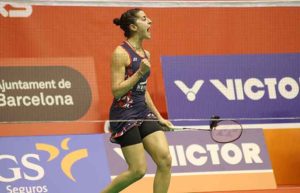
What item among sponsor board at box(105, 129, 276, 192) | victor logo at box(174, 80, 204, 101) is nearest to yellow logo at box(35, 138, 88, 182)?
sponsor board at box(105, 129, 276, 192)

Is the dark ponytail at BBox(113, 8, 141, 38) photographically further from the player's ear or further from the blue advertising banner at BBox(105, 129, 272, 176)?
the blue advertising banner at BBox(105, 129, 272, 176)

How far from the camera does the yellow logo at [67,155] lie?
710 centimetres

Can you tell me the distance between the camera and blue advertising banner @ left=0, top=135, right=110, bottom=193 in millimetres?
7008

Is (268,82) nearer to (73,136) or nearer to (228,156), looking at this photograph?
(228,156)

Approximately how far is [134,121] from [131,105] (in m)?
0.15

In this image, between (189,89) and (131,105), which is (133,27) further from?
(189,89)

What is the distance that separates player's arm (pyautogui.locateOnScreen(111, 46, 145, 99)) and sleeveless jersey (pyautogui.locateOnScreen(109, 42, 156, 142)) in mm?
57

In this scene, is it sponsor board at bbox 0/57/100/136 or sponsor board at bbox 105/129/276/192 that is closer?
sponsor board at bbox 0/57/100/136

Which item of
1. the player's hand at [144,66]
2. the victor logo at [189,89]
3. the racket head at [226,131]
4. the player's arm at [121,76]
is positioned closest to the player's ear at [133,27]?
the player's arm at [121,76]

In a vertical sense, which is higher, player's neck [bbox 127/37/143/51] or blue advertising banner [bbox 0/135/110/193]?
player's neck [bbox 127/37/143/51]

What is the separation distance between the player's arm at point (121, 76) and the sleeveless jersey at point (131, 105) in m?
0.06

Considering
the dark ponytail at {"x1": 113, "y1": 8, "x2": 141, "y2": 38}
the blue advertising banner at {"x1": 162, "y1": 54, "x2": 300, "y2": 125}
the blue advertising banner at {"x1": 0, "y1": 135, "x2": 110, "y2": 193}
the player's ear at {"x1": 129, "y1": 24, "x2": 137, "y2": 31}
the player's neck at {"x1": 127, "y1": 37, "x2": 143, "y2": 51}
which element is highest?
the dark ponytail at {"x1": 113, "y1": 8, "x2": 141, "y2": 38}

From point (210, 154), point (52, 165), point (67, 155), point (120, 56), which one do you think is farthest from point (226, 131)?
point (120, 56)

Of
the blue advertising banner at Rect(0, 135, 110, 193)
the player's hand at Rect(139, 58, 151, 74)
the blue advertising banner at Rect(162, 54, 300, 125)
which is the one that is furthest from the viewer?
the blue advertising banner at Rect(162, 54, 300, 125)
